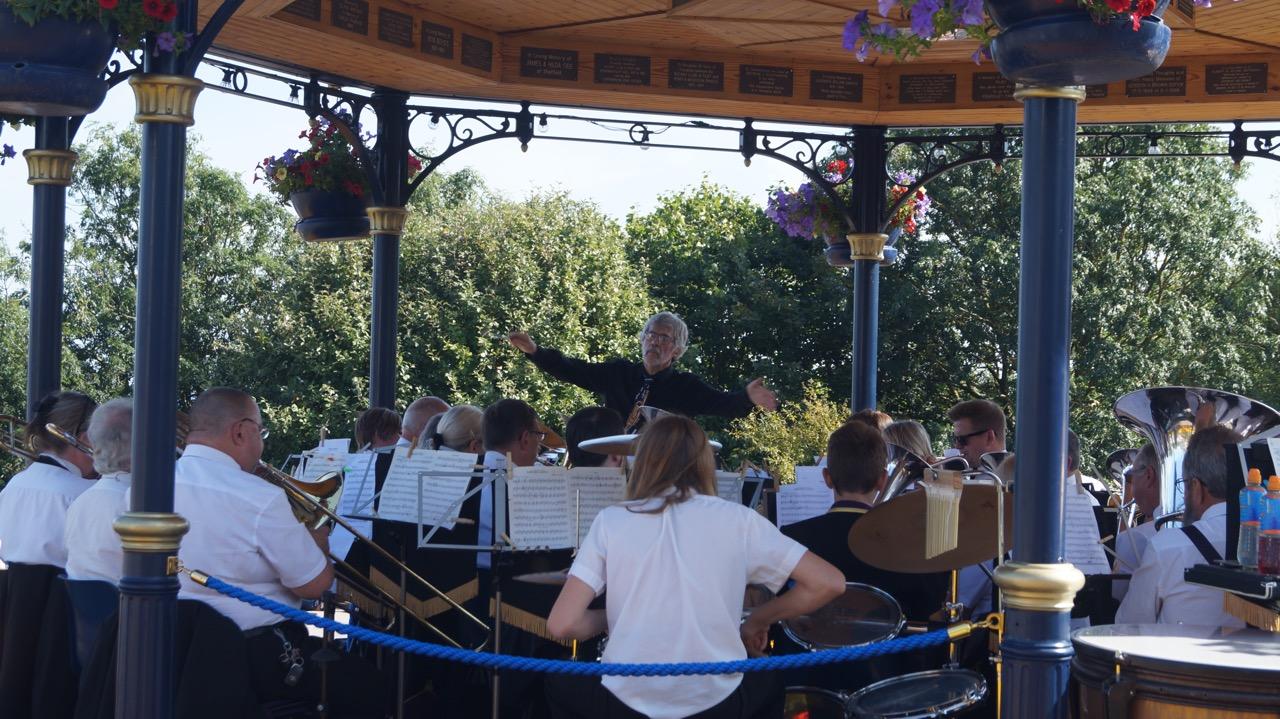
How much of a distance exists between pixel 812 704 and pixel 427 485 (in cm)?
169

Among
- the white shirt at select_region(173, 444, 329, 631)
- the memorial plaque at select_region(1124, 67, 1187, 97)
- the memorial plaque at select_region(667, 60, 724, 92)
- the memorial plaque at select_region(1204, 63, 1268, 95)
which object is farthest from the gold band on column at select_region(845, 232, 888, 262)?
the white shirt at select_region(173, 444, 329, 631)

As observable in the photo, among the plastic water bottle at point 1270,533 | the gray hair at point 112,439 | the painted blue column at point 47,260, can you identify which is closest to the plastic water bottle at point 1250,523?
the plastic water bottle at point 1270,533

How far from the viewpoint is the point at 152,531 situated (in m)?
4.57

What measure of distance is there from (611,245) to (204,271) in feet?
35.4

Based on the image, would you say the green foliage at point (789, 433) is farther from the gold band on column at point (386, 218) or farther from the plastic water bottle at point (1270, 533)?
the plastic water bottle at point (1270, 533)

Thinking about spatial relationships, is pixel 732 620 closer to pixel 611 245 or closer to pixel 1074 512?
pixel 1074 512

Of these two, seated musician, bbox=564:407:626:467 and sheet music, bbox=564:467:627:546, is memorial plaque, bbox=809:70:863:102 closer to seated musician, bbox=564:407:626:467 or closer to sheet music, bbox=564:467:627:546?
seated musician, bbox=564:407:626:467

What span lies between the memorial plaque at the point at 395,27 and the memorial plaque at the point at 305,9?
1.47 feet

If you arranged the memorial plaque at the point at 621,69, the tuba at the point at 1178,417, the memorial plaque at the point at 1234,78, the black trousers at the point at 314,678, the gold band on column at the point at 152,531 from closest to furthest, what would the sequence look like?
the gold band on column at the point at 152,531 < the black trousers at the point at 314,678 < the tuba at the point at 1178,417 < the memorial plaque at the point at 1234,78 < the memorial plaque at the point at 621,69

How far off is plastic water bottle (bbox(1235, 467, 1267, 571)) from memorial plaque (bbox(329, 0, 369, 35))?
527 cm

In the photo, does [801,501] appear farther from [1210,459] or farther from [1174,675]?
[1174,675]

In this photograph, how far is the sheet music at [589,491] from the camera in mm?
5141

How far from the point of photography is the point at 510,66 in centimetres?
873

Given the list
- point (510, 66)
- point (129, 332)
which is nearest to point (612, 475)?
point (510, 66)
